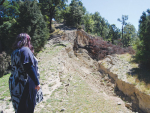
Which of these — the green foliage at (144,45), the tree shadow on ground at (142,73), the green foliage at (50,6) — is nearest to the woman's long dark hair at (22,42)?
the tree shadow on ground at (142,73)

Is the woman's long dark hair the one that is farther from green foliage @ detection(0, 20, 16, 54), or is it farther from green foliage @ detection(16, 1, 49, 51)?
green foliage @ detection(0, 20, 16, 54)

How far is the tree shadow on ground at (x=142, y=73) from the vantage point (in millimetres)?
9172

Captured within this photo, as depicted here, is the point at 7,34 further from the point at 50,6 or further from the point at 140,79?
the point at 140,79

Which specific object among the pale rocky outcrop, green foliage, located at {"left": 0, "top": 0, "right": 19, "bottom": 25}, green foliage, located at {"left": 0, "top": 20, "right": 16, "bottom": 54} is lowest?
the pale rocky outcrop

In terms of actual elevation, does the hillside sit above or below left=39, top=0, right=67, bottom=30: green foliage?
below

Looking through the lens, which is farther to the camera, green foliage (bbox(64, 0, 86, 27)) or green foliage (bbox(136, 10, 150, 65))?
green foliage (bbox(64, 0, 86, 27))

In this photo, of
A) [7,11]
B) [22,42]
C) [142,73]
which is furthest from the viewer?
[7,11]

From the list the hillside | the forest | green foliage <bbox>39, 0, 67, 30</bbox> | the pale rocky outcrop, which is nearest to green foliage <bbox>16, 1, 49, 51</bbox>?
the forest

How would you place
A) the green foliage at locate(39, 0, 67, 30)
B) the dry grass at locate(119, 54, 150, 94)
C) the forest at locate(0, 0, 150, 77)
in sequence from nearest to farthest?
1. the dry grass at locate(119, 54, 150, 94)
2. the forest at locate(0, 0, 150, 77)
3. the green foliage at locate(39, 0, 67, 30)

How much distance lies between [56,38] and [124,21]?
63.5 feet

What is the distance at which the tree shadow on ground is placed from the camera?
9.17 m

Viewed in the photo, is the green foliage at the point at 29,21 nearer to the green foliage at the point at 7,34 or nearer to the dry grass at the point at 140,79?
the green foliage at the point at 7,34

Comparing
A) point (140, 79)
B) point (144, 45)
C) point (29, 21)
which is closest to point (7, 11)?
point (29, 21)

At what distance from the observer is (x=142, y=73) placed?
10.3m
